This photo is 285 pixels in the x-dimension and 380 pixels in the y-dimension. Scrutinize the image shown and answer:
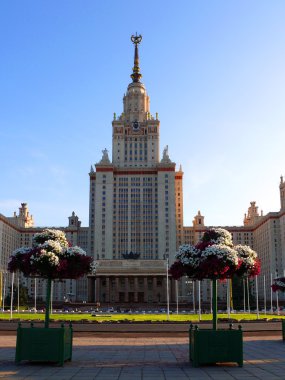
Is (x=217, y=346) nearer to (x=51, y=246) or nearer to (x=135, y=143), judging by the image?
(x=51, y=246)

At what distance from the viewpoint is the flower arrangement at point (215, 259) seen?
84.1ft

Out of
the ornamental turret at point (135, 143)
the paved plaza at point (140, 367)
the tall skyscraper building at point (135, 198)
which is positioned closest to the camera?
the paved plaza at point (140, 367)

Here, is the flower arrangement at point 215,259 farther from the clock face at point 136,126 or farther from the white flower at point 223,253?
the clock face at point 136,126

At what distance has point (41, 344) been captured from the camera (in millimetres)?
22141

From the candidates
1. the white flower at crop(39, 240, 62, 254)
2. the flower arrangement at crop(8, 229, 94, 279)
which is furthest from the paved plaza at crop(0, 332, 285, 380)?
the white flower at crop(39, 240, 62, 254)

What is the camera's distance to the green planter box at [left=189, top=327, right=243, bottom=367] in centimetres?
2189

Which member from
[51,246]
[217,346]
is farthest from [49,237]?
[217,346]

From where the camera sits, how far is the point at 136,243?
182750 mm

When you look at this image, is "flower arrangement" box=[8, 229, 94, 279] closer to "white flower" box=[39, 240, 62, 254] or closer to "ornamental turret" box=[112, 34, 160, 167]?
"white flower" box=[39, 240, 62, 254]

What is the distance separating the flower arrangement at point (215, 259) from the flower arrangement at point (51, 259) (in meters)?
5.38

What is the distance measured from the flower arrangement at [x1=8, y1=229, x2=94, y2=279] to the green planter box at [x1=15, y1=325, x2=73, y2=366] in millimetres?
4284

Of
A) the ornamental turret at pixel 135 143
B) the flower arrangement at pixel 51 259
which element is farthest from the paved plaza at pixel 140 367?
the ornamental turret at pixel 135 143

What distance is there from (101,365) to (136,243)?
161m

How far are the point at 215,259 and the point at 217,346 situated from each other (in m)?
4.97
